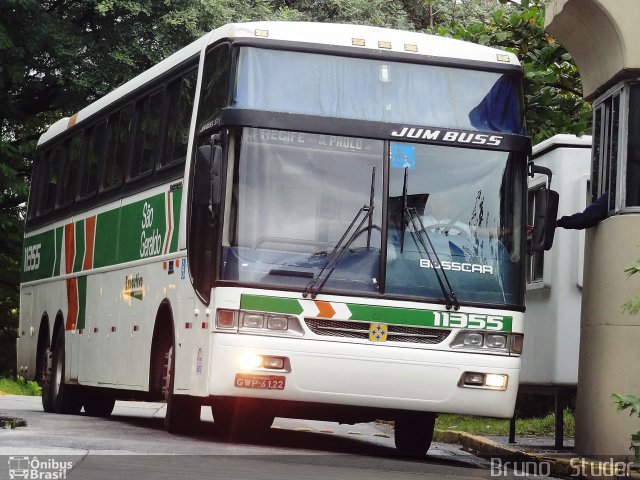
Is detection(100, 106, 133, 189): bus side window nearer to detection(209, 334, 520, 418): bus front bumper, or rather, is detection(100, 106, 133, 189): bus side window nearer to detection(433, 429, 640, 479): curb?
detection(433, 429, 640, 479): curb

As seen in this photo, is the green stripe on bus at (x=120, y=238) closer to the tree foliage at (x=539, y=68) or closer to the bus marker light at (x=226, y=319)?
the bus marker light at (x=226, y=319)

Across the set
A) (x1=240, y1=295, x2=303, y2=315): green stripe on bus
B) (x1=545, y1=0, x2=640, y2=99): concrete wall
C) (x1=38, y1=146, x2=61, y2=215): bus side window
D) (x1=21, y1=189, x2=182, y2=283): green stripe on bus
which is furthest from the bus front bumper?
(x1=38, y1=146, x2=61, y2=215): bus side window

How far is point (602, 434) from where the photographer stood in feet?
44.2

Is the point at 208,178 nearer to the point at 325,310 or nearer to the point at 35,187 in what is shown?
the point at 325,310

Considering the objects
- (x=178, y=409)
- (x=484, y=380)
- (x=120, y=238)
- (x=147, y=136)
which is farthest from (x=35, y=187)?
(x=484, y=380)

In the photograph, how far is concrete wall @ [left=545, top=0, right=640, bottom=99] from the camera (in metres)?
13.5

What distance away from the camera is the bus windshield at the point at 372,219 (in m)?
12.8

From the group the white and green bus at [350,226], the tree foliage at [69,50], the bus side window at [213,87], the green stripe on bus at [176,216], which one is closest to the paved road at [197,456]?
the white and green bus at [350,226]

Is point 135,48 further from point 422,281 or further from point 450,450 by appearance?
point 422,281

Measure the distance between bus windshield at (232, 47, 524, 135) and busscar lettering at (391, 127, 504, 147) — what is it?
91mm

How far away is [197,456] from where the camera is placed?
11.8 m

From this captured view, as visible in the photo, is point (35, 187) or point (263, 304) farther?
point (35, 187)

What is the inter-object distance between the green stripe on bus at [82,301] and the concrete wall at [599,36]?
6.75m

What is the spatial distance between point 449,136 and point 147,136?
4308 millimetres
